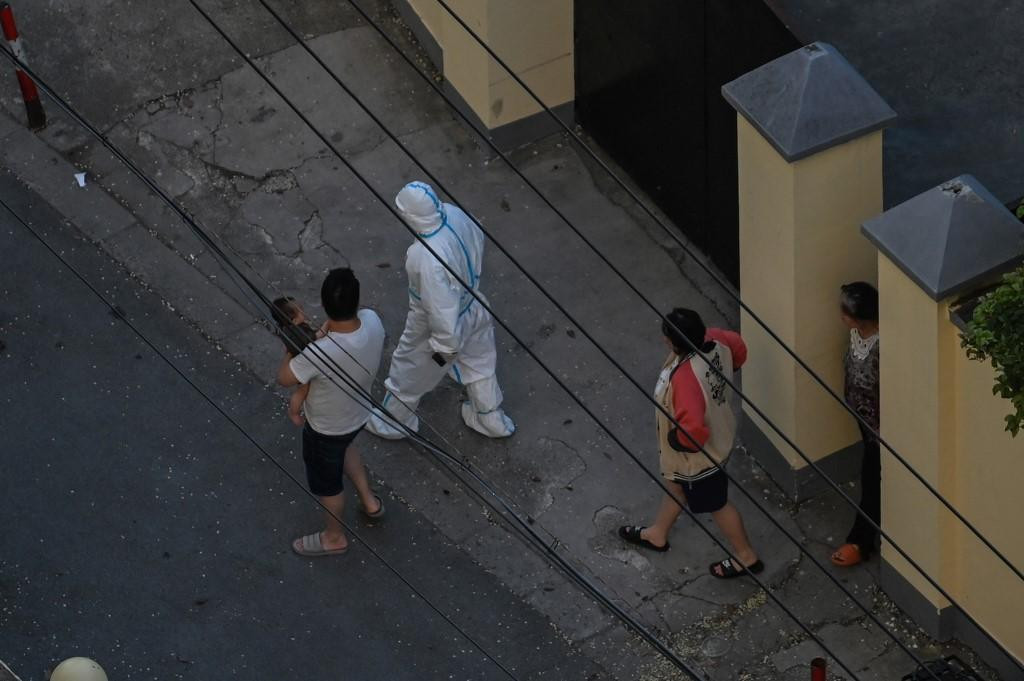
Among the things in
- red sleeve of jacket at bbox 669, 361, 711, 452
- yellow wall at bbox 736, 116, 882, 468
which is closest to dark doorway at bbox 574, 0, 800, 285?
yellow wall at bbox 736, 116, 882, 468

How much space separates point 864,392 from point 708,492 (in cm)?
85

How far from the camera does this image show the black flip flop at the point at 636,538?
9.51 metres

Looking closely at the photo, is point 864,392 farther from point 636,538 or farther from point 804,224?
point 636,538

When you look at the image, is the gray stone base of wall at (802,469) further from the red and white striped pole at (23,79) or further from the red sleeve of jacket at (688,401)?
the red and white striped pole at (23,79)

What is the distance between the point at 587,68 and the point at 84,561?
13.1ft

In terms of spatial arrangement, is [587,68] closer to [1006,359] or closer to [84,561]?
[84,561]

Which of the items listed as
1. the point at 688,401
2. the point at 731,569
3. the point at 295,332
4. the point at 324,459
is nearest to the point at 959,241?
the point at 688,401

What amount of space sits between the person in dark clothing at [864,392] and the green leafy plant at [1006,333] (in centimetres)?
142

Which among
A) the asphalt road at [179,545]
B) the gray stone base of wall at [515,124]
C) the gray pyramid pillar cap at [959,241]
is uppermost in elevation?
the gray pyramid pillar cap at [959,241]

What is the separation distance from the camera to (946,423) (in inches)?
332

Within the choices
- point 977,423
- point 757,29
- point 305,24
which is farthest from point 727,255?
point 305,24

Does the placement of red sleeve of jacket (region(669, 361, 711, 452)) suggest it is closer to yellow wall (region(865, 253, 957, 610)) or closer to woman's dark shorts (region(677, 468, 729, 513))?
woman's dark shorts (region(677, 468, 729, 513))

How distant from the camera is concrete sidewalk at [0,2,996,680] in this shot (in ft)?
30.5

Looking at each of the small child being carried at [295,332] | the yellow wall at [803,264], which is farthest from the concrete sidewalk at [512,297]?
the small child being carried at [295,332]
